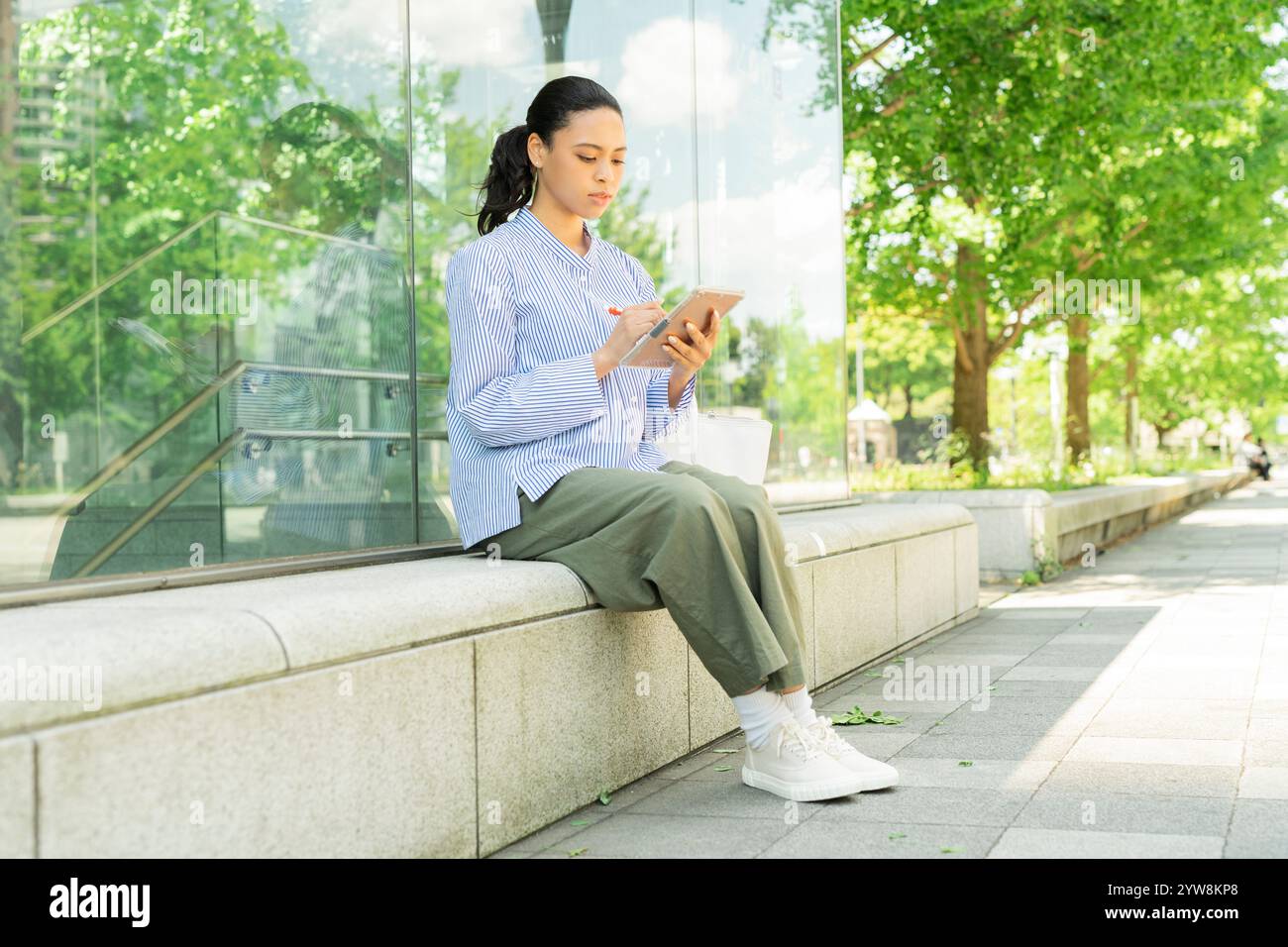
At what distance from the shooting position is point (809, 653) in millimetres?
5855

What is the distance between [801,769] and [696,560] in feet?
2.20

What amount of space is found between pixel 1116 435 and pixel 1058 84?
35.2 metres

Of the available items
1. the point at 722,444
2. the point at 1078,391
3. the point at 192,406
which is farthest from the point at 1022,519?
the point at 1078,391

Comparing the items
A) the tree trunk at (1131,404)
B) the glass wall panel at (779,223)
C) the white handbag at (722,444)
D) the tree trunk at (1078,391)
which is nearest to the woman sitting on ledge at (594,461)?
the white handbag at (722,444)

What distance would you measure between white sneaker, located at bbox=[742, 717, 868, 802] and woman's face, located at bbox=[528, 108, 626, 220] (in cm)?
170

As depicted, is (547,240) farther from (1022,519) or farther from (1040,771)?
(1022,519)

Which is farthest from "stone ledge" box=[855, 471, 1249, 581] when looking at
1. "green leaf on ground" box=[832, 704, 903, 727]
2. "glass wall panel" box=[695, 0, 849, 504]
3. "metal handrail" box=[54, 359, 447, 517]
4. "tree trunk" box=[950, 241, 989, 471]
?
"metal handrail" box=[54, 359, 447, 517]

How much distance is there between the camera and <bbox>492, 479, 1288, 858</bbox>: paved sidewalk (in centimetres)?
347

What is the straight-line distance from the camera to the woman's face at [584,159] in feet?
14.0

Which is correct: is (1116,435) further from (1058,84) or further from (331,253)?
(331,253)

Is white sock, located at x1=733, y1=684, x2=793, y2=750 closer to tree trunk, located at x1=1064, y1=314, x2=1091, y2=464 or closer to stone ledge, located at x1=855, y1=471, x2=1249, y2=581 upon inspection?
stone ledge, located at x1=855, y1=471, x2=1249, y2=581

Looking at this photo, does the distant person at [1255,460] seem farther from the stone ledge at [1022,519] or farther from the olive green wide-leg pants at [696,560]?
the olive green wide-leg pants at [696,560]

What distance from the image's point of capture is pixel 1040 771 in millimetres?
4234

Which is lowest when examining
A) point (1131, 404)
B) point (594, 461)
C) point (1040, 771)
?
point (1040, 771)
